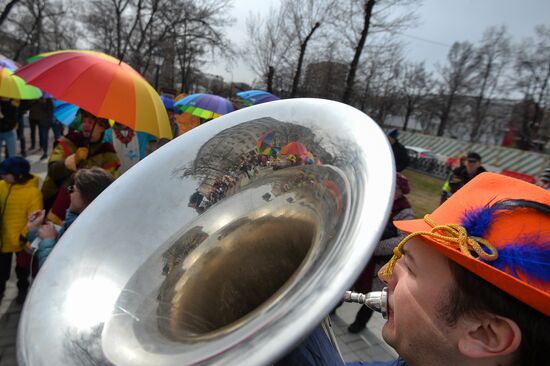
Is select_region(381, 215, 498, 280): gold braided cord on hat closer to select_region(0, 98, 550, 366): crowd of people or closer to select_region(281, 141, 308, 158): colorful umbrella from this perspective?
select_region(0, 98, 550, 366): crowd of people

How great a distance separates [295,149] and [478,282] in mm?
662

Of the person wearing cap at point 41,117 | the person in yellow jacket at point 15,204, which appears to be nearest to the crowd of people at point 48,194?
the person in yellow jacket at point 15,204

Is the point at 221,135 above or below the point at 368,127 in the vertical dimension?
below

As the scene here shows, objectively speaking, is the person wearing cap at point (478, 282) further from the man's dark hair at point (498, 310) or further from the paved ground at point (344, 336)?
the paved ground at point (344, 336)

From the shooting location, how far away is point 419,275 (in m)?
0.82

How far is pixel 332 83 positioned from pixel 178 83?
1847 centimetres

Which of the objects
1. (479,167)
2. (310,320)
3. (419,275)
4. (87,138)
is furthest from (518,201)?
(479,167)

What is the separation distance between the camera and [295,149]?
3.93 feet

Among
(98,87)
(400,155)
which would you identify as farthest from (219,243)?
(400,155)

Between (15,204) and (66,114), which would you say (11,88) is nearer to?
(66,114)

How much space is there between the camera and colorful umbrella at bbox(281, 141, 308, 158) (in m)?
1.17

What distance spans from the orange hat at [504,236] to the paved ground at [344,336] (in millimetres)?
2425

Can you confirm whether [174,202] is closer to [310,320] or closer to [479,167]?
[310,320]

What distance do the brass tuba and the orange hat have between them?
218 millimetres
